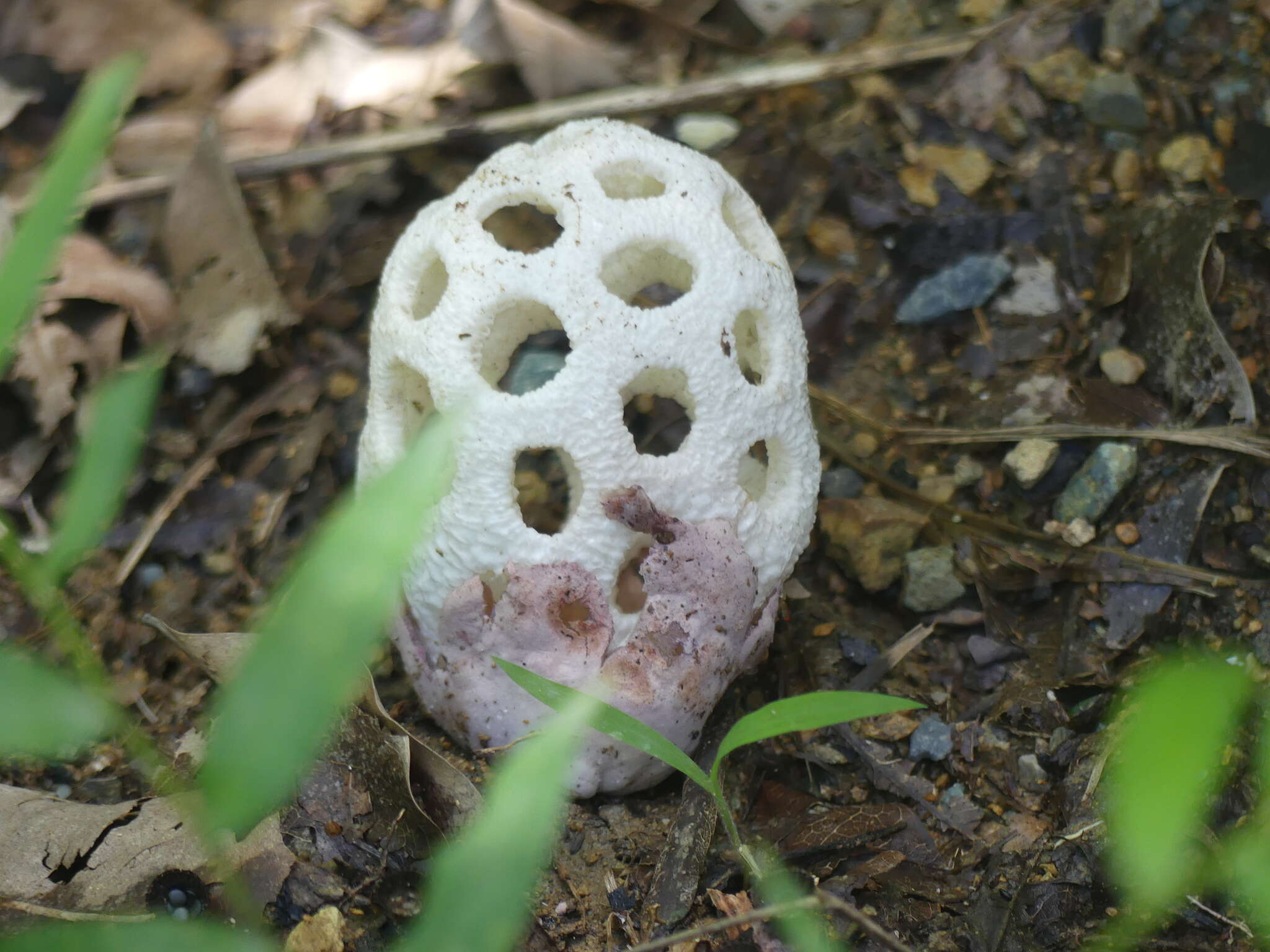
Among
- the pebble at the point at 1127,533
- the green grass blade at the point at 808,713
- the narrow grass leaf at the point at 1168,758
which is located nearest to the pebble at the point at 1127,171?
the pebble at the point at 1127,533

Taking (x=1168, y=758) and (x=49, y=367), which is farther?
(x=49, y=367)

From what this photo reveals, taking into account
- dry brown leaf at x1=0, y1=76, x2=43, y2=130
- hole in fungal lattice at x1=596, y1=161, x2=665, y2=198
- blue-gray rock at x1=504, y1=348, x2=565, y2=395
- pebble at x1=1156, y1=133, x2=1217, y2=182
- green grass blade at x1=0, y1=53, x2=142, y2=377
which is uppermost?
green grass blade at x1=0, y1=53, x2=142, y2=377

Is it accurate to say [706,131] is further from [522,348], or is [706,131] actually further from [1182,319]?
[1182,319]

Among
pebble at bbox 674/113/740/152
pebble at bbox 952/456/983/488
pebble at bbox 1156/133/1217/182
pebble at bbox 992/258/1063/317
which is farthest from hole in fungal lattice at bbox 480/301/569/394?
pebble at bbox 1156/133/1217/182

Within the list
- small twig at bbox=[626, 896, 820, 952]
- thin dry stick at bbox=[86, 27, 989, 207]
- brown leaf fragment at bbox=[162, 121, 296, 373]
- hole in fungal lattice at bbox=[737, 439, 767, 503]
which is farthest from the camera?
thin dry stick at bbox=[86, 27, 989, 207]

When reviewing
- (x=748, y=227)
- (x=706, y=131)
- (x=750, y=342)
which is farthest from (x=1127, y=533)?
(x=706, y=131)

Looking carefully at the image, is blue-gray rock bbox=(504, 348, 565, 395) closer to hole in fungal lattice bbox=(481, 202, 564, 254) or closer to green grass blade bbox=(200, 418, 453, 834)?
hole in fungal lattice bbox=(481, 202, 564, 254)

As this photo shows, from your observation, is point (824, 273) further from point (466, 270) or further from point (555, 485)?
point (466, 270)

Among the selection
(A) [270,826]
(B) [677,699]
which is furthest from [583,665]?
(A) [270,826]
